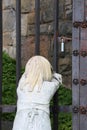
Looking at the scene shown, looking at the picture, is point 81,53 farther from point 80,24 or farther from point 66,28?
point 66,28

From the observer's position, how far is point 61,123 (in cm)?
597

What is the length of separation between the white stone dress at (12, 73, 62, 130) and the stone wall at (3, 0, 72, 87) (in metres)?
2.70

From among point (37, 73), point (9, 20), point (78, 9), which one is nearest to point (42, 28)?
point (9, 20)

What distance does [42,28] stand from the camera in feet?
23.3

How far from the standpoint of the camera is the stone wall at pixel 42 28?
688cm

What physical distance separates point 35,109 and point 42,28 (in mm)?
3202

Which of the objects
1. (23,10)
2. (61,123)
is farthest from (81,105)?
(23,10)

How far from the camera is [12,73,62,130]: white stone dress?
399 centimetres

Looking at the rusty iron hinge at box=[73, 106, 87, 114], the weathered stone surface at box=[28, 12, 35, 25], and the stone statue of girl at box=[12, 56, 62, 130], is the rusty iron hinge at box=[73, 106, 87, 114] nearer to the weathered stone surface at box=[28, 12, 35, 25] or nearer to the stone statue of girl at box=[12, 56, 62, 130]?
the stone statue of girl at box=[12, 56, 62, 130]

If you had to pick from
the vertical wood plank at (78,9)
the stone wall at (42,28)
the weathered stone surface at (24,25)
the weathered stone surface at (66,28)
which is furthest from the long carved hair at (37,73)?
the weathered stone surface at (24,25)

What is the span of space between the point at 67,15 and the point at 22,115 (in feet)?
9.98

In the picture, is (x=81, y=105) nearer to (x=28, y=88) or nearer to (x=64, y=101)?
(x=28, y=88)

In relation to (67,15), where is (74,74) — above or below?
below

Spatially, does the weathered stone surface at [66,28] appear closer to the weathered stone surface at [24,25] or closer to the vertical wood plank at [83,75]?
the weathered stone surface at [24,25]
